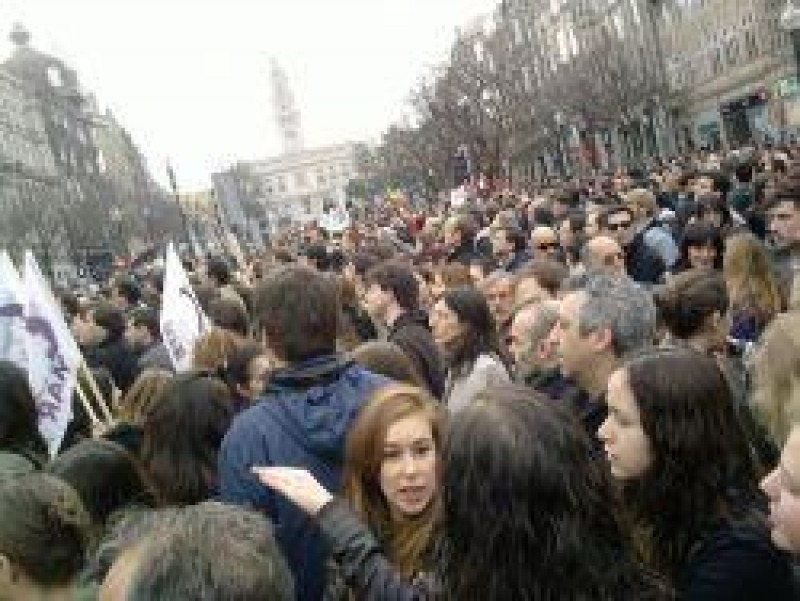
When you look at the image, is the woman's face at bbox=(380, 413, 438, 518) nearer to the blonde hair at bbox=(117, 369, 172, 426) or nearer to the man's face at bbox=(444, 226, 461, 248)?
the blonde hair at bbox=(117, 369, 172, 426)

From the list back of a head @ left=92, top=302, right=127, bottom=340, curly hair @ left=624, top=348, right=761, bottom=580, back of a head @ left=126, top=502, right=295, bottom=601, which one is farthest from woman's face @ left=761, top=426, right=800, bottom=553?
back of a head @ left=92, top=302, right=127, bottom=340

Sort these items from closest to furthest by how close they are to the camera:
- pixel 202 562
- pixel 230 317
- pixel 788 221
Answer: pixel 202 562 < pixel 230 317 < pixel 788 221

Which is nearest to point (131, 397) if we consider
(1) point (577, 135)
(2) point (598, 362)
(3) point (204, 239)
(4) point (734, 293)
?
(2) point (598, 362)

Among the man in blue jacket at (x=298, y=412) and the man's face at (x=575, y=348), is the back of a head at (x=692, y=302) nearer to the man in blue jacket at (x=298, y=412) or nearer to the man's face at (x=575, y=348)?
the man's face at (x=575, y=348)

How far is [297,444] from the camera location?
4.14 metres

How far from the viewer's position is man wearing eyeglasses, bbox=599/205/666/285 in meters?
10.5

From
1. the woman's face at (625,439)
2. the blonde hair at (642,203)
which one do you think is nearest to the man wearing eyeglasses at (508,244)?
the blonde hair at (642,203)

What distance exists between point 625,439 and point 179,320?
5249 mm

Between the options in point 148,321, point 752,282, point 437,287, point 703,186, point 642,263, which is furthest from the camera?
point 703,186

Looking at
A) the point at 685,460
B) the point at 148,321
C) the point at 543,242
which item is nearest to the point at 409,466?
the point at 685,460

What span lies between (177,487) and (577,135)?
2560 inches

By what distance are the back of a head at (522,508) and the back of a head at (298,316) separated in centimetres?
122

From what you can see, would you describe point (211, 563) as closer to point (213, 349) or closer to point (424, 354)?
point (424, 354)

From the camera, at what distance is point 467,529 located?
10.0 ft
